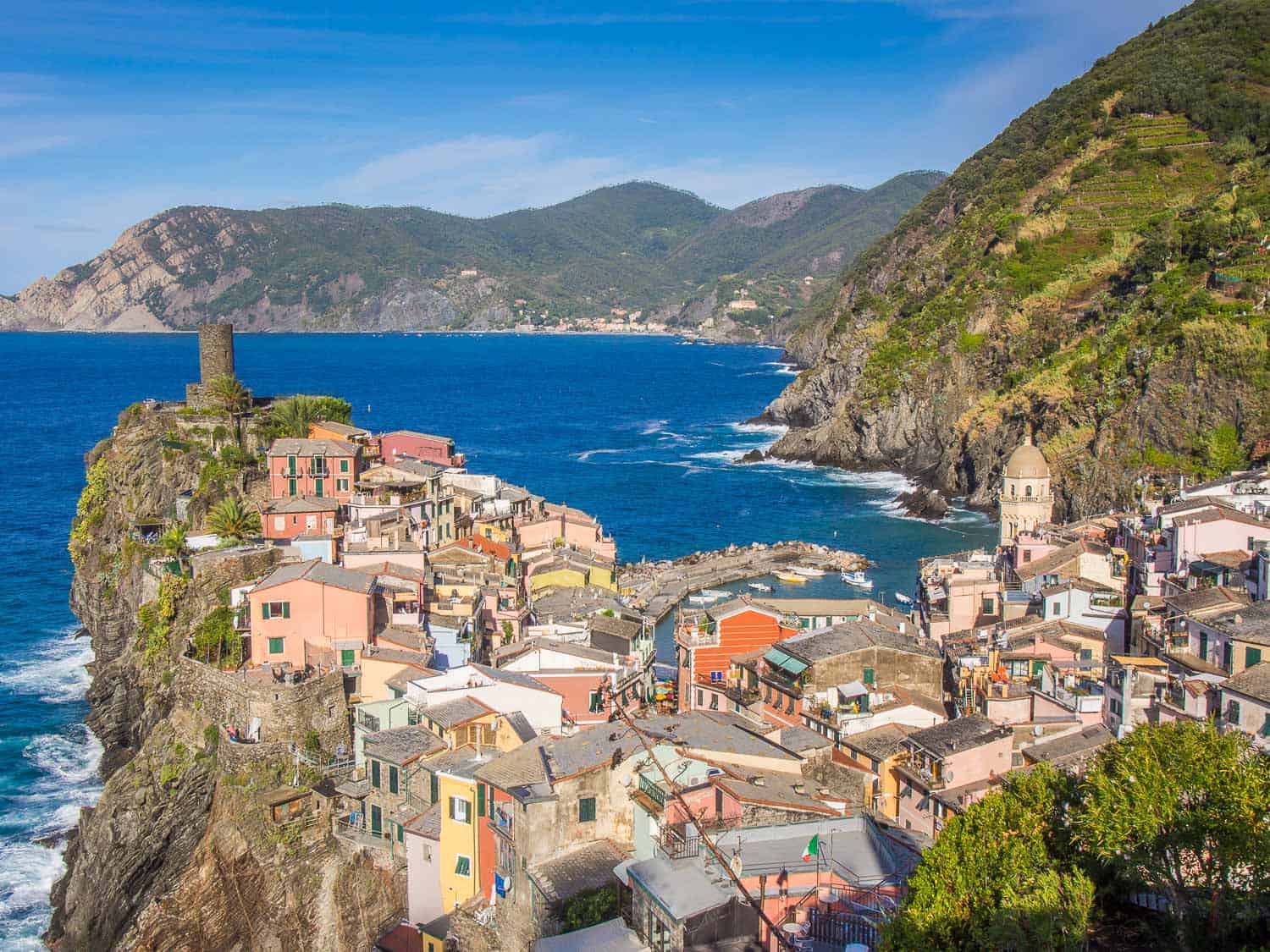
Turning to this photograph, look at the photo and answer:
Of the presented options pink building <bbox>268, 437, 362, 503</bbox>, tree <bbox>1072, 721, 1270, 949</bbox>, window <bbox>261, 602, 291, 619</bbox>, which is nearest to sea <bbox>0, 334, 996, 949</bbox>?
window <bbox>261, 602, 291, 619</bbox>

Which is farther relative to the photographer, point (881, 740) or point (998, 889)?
point (881, 740)

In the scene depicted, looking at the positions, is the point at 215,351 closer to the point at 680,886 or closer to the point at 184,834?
the point at 184,834

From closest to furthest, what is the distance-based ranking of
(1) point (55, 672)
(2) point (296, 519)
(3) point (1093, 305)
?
(2) point (296, 519) → (1) point (55, 672) → (3) point (1093, 305)

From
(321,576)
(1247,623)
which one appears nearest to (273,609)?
(321,576)

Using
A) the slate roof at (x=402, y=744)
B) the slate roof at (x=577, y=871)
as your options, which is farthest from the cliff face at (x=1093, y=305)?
the slate roof at (x=577, y=871)

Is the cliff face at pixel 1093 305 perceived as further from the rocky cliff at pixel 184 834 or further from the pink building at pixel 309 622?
the rocky cliff at pixel 184 834

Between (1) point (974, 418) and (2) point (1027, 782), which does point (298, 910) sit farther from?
(1) point (974, 418)
